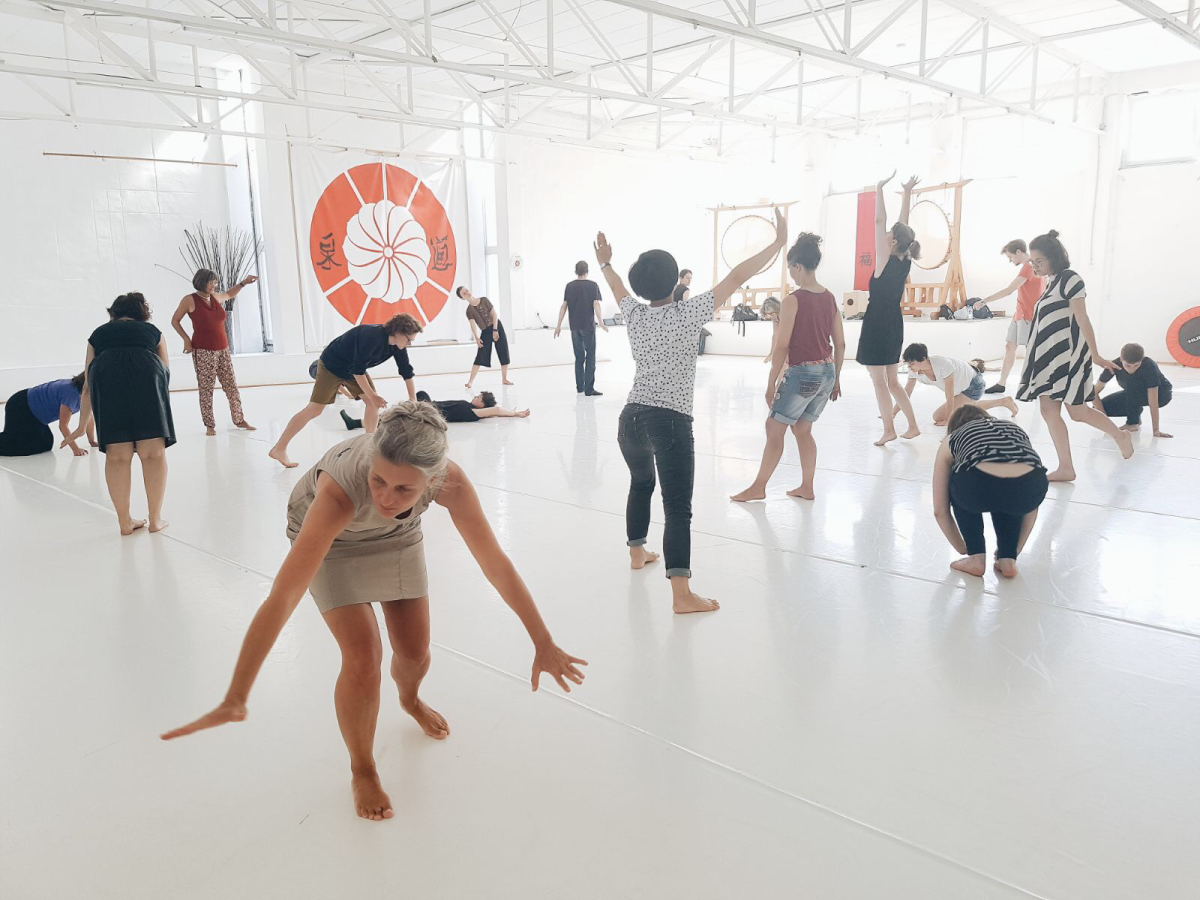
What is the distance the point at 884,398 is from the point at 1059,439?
1372 millimetres

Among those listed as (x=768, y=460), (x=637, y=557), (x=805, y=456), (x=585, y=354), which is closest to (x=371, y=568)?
(x=637, y=557)

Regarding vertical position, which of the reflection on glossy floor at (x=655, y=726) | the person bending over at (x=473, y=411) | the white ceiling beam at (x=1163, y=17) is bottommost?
the reflection on glossy floor at (x=655, y=726)

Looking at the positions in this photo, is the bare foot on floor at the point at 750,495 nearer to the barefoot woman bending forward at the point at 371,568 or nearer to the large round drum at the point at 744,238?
the barefoot woman bending forward at the point at 371,568

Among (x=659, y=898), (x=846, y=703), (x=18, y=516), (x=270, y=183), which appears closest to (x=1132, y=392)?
(x=846, y=703)

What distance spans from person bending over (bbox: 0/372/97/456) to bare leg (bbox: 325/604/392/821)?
17.0 feet

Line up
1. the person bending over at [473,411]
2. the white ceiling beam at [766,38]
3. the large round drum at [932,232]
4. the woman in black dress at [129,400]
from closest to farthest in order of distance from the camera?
the woman in black dress at [129,400] → the white ceiling beam at [766,38] → the person bending over at [473,411] → the large round drum at [932,232]

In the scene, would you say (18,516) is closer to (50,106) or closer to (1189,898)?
(1189,898)

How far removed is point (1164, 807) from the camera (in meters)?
1.80

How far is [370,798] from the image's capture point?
5.95ft

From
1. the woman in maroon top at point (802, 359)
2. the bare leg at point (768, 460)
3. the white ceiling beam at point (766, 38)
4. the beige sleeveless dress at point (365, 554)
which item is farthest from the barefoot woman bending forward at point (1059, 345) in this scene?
the beige sleeveless dress at point (365, 554)

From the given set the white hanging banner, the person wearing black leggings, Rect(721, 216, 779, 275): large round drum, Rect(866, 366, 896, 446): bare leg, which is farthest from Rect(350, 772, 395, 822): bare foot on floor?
Rect(721, 216, 779, 275): large round drum

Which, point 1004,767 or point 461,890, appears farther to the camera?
point 1004,767

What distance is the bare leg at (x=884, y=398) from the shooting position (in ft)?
19.4

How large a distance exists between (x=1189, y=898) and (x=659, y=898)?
3.07 feet
